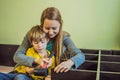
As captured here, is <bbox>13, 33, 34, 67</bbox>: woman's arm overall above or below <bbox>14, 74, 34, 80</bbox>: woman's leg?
above

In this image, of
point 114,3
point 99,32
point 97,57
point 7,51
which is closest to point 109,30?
point 99,32

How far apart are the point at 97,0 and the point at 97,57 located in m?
0.76

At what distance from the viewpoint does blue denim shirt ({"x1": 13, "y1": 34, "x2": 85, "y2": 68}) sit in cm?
130

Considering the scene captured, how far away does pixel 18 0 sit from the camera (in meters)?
2.45

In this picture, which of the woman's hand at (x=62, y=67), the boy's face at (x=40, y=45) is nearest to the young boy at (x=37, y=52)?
the boy's face at (x=40, y=45)

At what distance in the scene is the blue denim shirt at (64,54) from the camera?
1.30 metres

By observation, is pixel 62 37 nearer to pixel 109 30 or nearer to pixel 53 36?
pixel 53 36

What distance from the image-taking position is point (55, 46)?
144 centimetres

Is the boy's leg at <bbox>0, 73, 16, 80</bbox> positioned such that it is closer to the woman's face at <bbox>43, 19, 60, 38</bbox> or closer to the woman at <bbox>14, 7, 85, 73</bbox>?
the woman at <bbox>14, 7, 85, 73</bbox>

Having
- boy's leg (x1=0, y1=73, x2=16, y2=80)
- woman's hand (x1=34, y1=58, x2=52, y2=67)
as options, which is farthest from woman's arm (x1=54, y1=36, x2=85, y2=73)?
boy's leg (x1=0, y1=73, x2=16, y2=80)

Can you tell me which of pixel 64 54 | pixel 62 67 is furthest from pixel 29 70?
pixel 64 54

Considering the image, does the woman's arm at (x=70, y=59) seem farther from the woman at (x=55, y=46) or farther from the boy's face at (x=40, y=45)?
the boy's face at (x=40, y=45)

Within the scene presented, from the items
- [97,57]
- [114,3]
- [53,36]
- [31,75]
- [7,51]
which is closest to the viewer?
[31,75]

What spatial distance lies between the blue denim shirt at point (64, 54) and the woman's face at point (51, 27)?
0.39 feet
